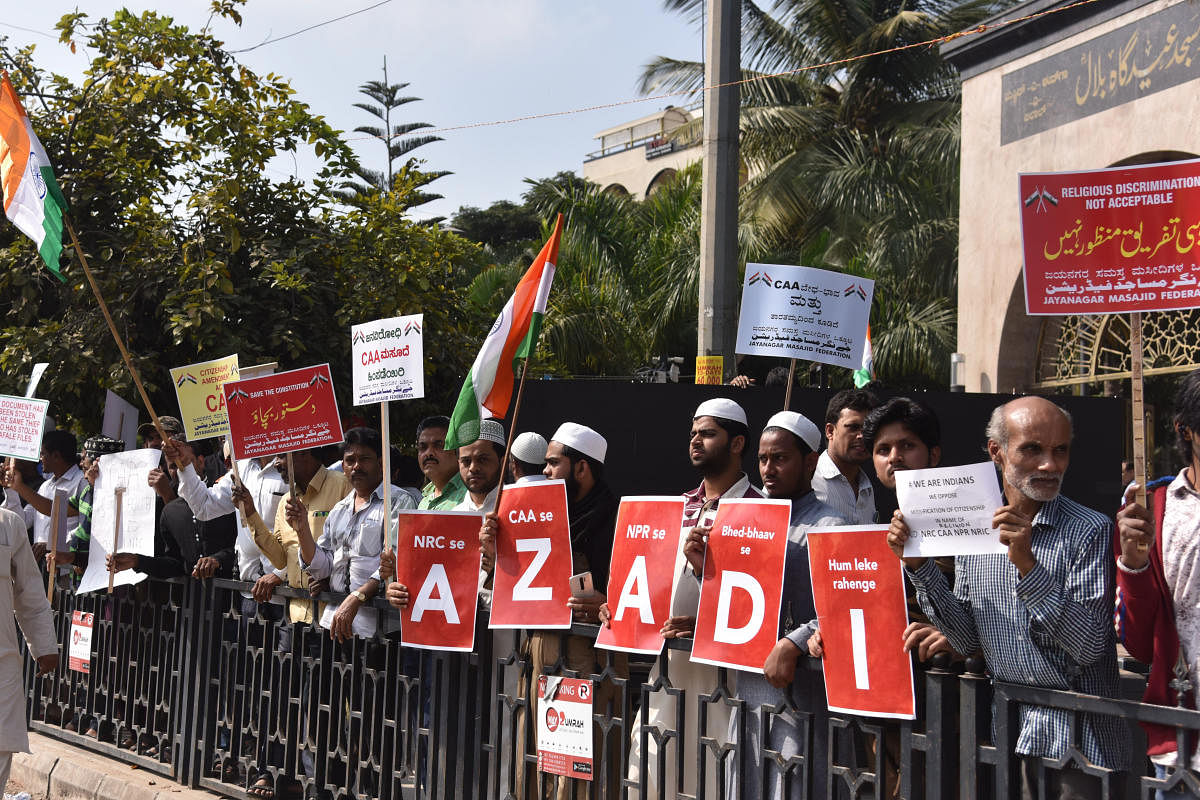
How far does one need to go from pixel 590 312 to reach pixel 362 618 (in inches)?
661

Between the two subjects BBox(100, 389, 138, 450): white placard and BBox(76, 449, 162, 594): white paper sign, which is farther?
BBox(100, 389, 138, 450): white placard

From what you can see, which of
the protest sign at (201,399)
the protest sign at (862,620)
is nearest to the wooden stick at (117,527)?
the protest sign at (201,399)

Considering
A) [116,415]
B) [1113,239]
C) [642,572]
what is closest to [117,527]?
[116,415]

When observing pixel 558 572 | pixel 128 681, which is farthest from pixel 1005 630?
pixel 128 681

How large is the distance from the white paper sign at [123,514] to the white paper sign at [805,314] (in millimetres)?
3799

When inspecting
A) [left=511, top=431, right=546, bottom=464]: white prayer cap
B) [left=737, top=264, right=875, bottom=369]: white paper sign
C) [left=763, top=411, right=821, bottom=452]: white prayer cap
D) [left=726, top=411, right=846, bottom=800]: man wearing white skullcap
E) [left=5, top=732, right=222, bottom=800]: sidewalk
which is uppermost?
[left=737, top=264, right=875, bottom=369]: white paper sign

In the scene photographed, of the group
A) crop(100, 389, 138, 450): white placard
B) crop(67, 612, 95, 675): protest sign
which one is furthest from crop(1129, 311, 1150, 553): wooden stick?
crop(100, 389, 138, 450): white placard

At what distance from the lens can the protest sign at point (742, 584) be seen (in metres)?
4.38

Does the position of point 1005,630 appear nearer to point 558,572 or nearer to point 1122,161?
point 558,572

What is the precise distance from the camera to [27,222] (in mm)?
7961

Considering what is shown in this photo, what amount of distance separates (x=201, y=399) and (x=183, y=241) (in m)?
3.79

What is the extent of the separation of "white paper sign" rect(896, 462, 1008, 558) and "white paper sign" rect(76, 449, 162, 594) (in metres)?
5.06

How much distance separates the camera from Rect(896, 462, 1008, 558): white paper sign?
11.3 feet

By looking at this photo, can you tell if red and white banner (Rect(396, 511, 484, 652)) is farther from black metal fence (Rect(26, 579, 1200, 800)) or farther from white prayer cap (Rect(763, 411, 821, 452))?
white prayer cap (Rect(763, 411, 821, 452))
